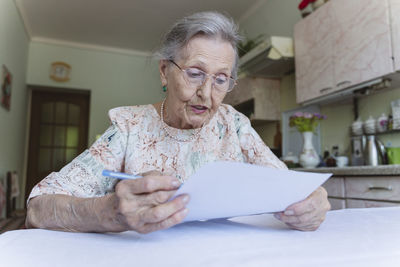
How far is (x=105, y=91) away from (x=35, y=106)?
4.62 ft

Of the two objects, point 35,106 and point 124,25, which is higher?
point 124,25

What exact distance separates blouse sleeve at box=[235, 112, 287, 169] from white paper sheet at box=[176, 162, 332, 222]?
0.49 m

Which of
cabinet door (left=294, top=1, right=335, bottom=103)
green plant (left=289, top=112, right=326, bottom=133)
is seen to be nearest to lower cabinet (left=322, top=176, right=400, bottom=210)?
green plant (left=289, top=112, right=326, bottom=133)

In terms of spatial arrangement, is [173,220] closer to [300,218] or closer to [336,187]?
[300,218]

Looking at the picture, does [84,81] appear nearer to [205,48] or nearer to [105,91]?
[105,91]

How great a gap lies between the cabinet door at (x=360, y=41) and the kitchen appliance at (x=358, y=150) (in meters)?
0.54

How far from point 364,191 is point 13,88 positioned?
4.76m

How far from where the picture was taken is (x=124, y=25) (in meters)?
5.52

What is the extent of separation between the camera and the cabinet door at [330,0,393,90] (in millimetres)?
2344

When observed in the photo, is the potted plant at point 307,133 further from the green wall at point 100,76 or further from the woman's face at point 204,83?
the green wall at point 100,76

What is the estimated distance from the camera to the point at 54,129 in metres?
6.45

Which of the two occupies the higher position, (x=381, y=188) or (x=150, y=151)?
(x=150, y=151)

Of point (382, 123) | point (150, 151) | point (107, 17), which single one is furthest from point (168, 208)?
point (107, 17)

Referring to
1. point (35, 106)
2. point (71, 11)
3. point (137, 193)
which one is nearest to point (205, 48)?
point (137, 193)
